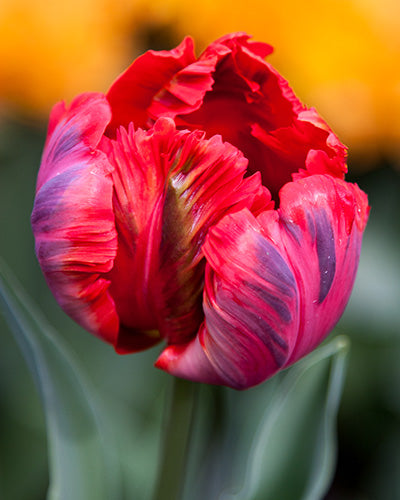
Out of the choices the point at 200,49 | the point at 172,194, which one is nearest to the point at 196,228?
the point at 172,194

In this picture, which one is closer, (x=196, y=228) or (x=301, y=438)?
(x=196, y=228)

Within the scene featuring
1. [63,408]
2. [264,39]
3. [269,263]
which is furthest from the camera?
[264,39]

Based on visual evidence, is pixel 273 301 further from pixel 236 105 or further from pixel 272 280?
pixel 236 105

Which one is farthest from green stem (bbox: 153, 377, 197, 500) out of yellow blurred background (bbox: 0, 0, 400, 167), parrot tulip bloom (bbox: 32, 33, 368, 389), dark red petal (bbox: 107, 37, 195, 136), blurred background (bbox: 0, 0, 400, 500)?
yellow blurred background (bbox: 0, 0, 400, 167)

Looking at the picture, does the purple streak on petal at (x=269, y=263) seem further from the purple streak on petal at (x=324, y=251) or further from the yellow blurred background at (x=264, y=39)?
the yellow blurred background at (x=264, y=39)

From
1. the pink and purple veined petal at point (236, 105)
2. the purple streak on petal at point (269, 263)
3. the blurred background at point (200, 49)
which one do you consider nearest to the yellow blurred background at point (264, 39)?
the blurred background at point (200, 49)
